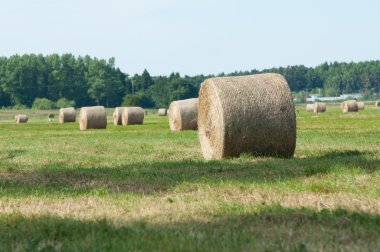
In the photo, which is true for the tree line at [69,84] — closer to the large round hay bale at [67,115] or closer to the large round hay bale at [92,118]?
the large round hay bale at [67,115]

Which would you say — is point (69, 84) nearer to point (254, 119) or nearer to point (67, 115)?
point (67, 115)

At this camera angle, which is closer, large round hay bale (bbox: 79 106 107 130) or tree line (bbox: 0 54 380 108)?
large round hay bale (bbox: 79 106 107 130)

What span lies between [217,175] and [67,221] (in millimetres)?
5407

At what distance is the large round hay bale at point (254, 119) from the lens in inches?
703

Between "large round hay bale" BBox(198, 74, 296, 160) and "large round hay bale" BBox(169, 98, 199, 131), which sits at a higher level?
"large round hay bale" BBox(198, 74, 296, 160)

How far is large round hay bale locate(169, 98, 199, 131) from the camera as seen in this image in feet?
127

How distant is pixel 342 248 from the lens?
23.9ft

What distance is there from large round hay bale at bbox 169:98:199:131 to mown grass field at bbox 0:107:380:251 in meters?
20.2

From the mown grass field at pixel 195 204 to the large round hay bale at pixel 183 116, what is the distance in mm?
20156

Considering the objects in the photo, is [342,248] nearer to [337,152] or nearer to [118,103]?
[337,152]

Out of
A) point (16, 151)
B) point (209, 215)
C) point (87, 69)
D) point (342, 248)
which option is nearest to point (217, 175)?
point (209, 215)

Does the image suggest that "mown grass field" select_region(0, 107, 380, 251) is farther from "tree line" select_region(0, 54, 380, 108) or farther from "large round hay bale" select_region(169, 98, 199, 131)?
"tree line" select_region(0, 54, 380, 108)

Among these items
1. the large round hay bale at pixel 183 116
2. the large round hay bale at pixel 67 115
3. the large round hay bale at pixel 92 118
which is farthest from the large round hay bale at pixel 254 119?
the large round hay bale at pixel 67 115

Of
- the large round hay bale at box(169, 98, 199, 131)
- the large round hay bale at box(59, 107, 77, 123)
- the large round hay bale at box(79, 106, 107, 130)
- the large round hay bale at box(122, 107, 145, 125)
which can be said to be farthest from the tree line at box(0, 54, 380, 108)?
the large round hay bale at box(169, 98, 199, 131)
